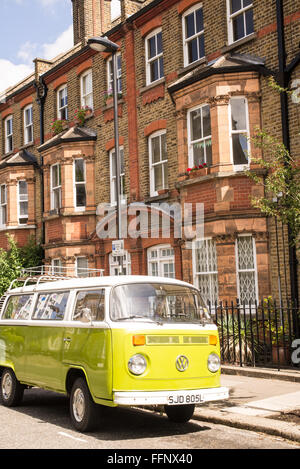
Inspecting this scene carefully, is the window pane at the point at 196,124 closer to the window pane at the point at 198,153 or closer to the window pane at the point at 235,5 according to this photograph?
the window pane at the point at 198,153

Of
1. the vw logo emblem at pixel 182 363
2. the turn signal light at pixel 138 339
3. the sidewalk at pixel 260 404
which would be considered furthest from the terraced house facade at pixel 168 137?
the turn signal light at pixel 138 339

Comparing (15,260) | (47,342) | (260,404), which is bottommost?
(260,404)

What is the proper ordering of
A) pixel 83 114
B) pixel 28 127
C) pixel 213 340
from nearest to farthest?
pixel 213 340 → pixel 83 114 → pixel 28 127

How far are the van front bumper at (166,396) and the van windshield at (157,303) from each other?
0.95 m

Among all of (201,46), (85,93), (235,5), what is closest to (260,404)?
(235,5)

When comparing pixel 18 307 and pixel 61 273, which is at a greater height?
pixel 61 273

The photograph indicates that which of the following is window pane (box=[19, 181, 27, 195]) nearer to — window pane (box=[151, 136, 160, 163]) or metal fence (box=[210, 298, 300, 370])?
window pane (box=[151, 136, 160, 163])

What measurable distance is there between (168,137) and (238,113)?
290cm

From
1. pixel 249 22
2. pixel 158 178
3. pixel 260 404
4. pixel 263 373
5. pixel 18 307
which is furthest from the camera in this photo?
pixel 158 178

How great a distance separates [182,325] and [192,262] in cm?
856

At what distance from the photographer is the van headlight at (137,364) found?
7238mm

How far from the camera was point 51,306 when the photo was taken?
9125mm

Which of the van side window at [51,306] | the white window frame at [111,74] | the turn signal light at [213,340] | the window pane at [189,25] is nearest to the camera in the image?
the turn signal light at [213,340]

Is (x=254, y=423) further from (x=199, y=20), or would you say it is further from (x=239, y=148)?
(x=199, y=20)
